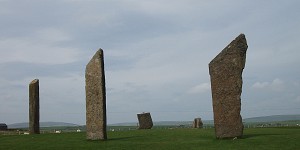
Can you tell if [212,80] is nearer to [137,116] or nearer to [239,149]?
[239,149]

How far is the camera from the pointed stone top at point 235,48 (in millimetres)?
16548

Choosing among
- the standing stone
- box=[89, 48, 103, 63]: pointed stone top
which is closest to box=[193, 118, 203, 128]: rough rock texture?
the standing stone

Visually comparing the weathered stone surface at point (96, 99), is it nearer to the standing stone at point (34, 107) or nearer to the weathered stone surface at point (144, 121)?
the standing stone at point (34, 107)

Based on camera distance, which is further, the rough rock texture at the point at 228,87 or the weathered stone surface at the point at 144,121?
the weathered stone surface at the point at 144,121

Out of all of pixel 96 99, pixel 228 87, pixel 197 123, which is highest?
pixel 228 87

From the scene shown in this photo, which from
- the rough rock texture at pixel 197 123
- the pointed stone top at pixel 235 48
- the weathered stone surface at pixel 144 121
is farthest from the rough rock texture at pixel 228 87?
the rough rock texture at pixel 197 123

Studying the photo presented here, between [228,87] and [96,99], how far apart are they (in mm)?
5830

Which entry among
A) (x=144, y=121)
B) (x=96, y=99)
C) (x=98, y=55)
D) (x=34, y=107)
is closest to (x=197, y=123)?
(x=144, y=121)

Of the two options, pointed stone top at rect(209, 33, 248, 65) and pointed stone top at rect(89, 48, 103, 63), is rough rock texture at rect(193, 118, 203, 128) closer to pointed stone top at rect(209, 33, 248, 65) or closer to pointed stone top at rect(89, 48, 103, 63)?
pointed stone top at rect(89, 48, 103, 63)

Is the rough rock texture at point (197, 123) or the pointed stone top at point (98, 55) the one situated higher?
the pointed stone top at point (98, 55)

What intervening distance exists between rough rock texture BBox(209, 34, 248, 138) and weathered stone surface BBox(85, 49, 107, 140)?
490cm

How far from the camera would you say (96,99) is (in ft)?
58.9

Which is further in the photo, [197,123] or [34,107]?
[197,123]

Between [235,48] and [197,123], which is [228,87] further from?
[197,123]
